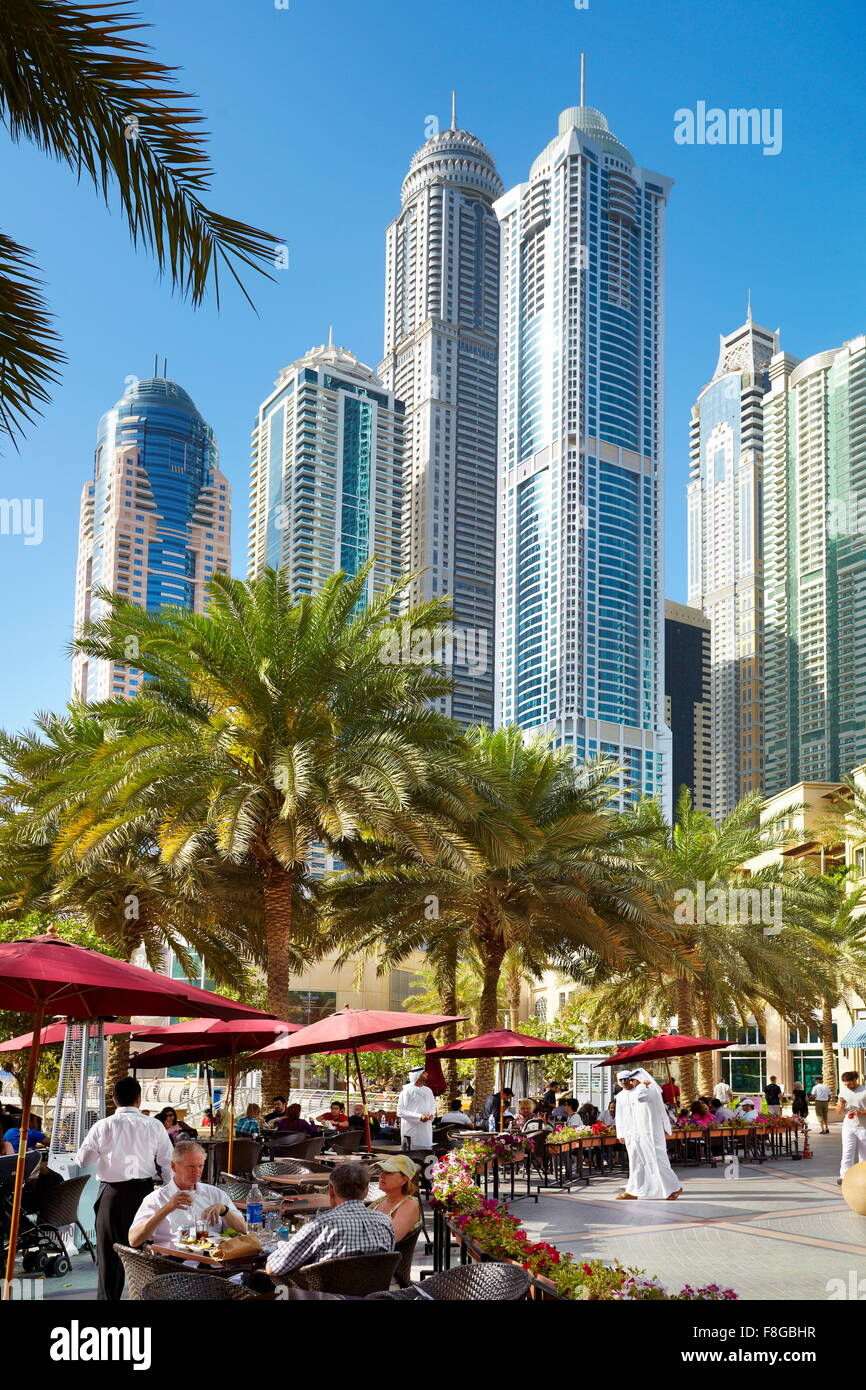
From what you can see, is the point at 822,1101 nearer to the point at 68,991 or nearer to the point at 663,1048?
the point at 663,1048

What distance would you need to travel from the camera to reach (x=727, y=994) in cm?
3741

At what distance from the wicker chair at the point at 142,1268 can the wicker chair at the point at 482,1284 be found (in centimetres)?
128

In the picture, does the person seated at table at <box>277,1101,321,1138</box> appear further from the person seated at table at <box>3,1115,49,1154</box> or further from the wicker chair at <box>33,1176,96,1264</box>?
the wicker chair at <box>33,1176,96,1264</box>

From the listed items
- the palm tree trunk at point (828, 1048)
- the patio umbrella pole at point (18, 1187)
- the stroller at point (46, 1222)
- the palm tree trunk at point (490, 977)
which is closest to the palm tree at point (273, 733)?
the palm tree trunk at point (490, 977)

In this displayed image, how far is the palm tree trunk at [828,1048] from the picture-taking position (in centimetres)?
4466

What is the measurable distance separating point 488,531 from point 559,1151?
15746cm

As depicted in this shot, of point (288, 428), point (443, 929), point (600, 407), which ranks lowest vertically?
point (443, 929)

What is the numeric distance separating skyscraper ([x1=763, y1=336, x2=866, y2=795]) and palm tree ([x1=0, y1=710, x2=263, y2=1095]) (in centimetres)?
11022

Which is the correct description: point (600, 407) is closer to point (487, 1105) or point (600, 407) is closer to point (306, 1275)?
point (487, 1105)

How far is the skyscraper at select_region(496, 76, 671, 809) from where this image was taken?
145125 millimetres

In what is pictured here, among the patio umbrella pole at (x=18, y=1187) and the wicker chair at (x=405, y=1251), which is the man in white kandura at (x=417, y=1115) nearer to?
the patio umbrella pole at (x=18, y=1187)

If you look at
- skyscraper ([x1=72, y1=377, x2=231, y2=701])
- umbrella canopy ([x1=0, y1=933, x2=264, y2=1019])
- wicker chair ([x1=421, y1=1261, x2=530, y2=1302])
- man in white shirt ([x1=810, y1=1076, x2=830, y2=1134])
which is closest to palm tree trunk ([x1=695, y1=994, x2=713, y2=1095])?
man in white shirt ([x1=810, y1=1076, x2=830, y2=1134])

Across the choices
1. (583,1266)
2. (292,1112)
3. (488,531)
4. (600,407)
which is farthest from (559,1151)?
(488,531)
